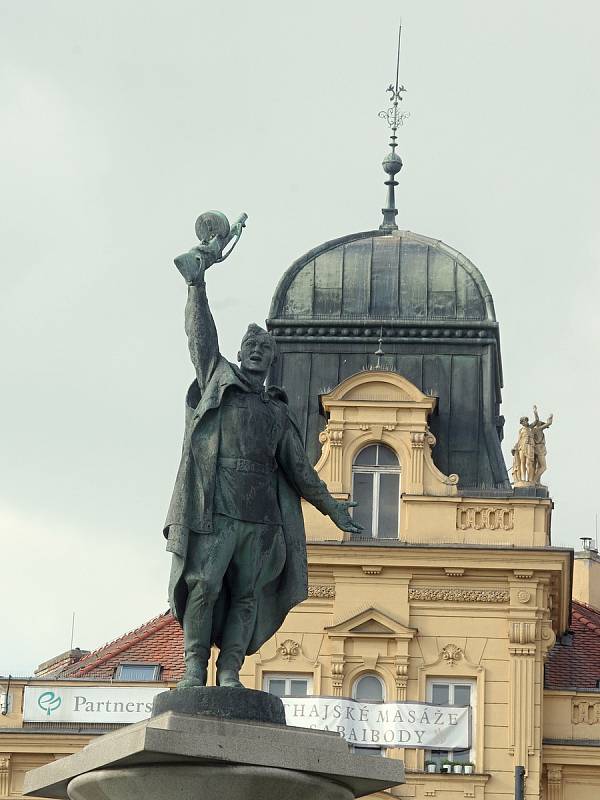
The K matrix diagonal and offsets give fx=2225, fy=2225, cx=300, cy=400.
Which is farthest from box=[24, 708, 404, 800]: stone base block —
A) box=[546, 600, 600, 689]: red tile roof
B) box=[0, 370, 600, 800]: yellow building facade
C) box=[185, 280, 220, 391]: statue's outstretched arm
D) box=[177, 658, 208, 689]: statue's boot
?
box=[546, 600, 600, 689]: red tile roof

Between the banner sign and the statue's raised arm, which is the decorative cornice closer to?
the banner sign

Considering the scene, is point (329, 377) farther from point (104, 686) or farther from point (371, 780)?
point (371, 780)

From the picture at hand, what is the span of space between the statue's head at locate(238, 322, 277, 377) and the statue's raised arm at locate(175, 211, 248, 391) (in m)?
0.17

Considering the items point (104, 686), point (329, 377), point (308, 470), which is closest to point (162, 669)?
Result: point (104, 686)

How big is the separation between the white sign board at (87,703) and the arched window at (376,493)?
4262 millimetres

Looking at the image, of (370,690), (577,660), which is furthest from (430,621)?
(577,660)

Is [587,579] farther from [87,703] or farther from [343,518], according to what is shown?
[343,518]

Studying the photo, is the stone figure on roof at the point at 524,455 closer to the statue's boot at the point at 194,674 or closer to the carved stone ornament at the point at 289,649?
the carved stone ornament at the point at 289,649

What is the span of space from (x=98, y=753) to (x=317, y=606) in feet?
76.3

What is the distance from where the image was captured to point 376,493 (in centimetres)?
3494

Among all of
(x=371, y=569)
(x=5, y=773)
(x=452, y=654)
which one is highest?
(x=371, y=569)

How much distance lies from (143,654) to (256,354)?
81.9ft

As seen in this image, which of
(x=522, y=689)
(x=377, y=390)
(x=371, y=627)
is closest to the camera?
(x=522, y=689)

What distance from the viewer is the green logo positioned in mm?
35531
